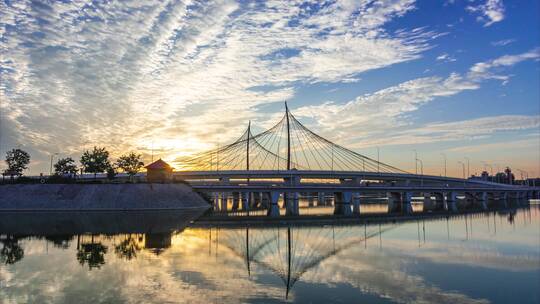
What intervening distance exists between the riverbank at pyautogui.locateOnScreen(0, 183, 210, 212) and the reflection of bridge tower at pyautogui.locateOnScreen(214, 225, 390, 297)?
31.6 meters

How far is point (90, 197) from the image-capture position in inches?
2928

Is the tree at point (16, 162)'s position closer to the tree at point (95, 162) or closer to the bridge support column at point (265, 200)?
the tree at point (95, 162)

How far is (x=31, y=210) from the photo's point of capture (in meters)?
70.5

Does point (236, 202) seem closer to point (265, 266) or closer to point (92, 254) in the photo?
point (92, 254)

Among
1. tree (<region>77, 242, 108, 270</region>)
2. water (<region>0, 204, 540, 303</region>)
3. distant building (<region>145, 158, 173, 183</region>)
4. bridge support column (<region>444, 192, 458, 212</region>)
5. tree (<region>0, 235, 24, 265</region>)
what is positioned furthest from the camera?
bridge support column (<region>444, 192, 458, 212</region>)

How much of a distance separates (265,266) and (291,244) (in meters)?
10.4

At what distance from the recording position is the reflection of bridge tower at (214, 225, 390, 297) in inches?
1041

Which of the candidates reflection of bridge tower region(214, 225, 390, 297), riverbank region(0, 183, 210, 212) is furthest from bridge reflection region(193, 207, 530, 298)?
riverbank region(0, 183, 210, 212)

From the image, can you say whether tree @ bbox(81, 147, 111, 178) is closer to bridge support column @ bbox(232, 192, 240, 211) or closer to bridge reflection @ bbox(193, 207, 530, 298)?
bridge support column @ bbox(232, 192, 240, 211)

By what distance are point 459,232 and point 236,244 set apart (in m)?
26.4

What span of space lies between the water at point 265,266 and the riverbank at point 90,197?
1082 inches

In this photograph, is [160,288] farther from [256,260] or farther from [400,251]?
[400,251]

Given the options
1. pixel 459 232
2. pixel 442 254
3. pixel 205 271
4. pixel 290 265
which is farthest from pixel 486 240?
pixel 205 271

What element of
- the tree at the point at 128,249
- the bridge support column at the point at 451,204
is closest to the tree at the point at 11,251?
the tree at the point at 128,249
